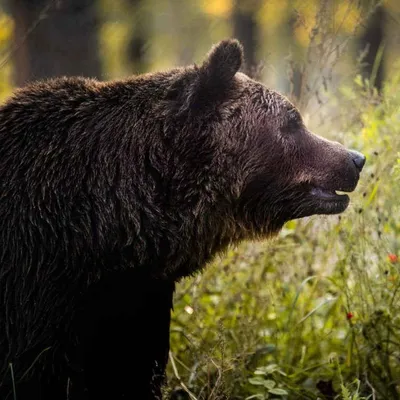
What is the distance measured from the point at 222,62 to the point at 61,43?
540 centimetres

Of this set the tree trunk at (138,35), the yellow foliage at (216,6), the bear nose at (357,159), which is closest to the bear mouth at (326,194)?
the bear nose at (357,159)

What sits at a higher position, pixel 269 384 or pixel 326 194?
pixel 326 194

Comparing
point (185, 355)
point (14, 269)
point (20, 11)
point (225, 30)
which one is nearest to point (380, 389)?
point (185, 355)

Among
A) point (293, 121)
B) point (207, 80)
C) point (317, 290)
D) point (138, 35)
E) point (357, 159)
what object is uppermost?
→ point (207, 80)

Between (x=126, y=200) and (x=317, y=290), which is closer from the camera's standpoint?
(x=126, y=200)

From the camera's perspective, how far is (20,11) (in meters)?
8.52

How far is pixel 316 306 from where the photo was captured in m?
5.51

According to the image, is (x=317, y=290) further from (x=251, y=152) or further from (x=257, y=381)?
(x=251, y=152)

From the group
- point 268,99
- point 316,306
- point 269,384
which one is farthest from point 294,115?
point 316,306

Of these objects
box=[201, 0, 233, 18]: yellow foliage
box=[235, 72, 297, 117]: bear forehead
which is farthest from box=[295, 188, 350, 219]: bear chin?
box=[201, 0, 233, 18]: yellow foliage

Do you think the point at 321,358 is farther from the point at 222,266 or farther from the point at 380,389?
the point at 222,266

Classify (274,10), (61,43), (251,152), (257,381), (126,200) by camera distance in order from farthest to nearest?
(274,10)
(61,43)
(257,381)
(251,152)
(126,200)

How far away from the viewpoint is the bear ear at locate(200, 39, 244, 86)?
13.1 ft

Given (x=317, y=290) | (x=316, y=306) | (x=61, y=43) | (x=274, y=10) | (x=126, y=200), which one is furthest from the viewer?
(x=274, y=10)
